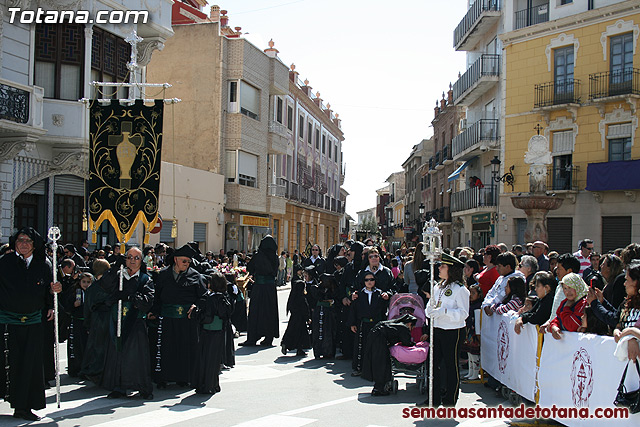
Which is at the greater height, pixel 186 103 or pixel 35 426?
pixel 186 103

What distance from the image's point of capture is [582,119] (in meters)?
26.8

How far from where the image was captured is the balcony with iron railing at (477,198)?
31.0m

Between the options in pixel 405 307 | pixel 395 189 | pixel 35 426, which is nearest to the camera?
pixel 35 426

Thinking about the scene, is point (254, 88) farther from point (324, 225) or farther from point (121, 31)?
point (324, 225)

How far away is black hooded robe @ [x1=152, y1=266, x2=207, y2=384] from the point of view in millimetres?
8859

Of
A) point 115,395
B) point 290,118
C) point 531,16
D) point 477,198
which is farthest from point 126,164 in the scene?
point 290,118

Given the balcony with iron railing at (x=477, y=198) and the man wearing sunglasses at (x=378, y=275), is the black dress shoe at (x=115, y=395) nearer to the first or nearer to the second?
the man wearing sunglasses at (x=378, y=275)

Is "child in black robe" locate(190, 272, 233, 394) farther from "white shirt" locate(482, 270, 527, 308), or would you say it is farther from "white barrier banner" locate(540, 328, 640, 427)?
"white barrier banner" locate(540, 328, 640, 427)

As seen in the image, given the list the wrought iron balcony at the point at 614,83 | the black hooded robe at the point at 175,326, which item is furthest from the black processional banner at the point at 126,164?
the wrought iron balcony at the point at 614,83

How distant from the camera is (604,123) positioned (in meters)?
26.2

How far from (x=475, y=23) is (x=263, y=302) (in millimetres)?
24031

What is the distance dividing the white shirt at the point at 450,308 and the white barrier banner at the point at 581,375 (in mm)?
1037

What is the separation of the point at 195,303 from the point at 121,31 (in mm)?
12495

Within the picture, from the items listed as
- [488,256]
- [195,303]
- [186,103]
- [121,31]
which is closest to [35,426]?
[195,303]
